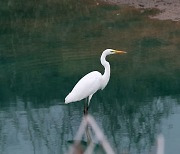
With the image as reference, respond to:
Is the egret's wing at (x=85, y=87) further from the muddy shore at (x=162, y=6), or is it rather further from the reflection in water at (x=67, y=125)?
the muddy shore at (x=162, y=6)

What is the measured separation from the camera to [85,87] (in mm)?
6281

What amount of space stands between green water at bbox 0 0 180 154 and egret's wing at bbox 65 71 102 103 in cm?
26

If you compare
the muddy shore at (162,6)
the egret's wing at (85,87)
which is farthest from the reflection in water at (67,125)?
the muddy shore at (162,6)

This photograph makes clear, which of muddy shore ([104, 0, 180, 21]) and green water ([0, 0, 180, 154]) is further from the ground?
muddy shore ([104, 0, 180, 21])

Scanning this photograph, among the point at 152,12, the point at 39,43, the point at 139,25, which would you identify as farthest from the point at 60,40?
the point at 152,12

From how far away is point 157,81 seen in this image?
7.49 m

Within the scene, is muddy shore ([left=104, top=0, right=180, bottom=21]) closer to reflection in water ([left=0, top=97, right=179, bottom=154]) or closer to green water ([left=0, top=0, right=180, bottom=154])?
green water ([left=0, top=0, right=180, bottom=154])

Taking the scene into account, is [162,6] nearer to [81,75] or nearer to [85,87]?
[81,75]

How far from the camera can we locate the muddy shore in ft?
34.7

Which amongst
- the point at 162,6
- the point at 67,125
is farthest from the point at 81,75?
the point at 162,6

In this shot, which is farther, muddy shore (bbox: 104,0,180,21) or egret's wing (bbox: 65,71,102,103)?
muddy shore (bbox: 104,0,180,21)

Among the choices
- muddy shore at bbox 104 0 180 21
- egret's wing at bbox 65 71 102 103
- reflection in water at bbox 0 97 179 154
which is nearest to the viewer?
reflection in water at bbox 0 97 179 154

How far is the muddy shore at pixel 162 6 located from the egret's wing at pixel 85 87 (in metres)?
4.30

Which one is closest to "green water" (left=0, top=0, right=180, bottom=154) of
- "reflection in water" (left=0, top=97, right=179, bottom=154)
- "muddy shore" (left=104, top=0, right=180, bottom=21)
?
"reflection in water" (left=0, top=97, right=179, bottom=154)
